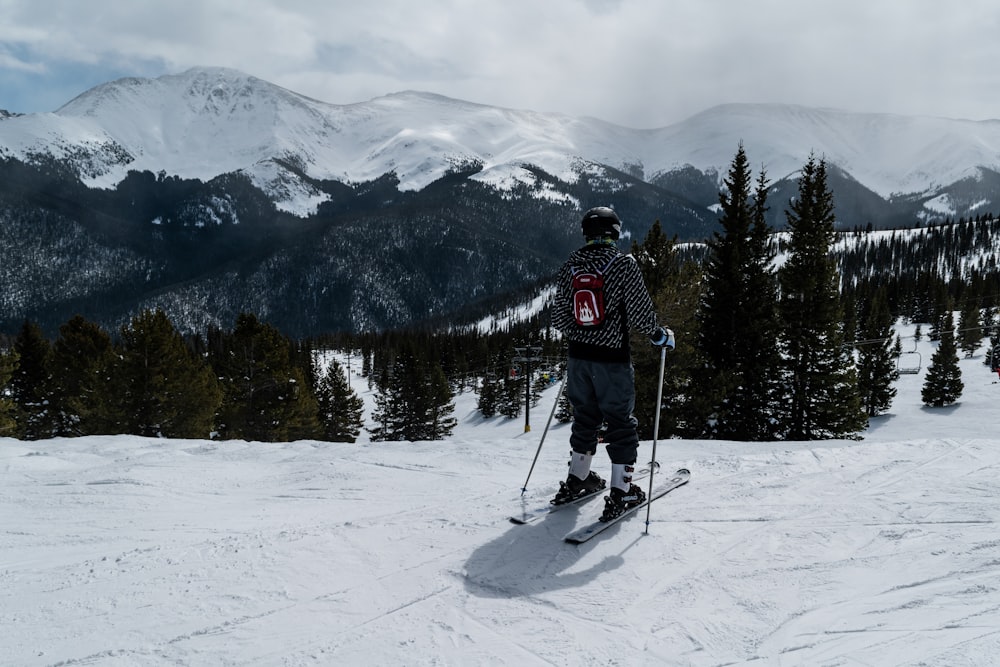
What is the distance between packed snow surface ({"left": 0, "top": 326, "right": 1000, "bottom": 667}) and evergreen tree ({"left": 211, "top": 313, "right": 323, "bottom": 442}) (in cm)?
2131

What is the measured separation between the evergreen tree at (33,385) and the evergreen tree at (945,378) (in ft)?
197

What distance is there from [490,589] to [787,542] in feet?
7.70

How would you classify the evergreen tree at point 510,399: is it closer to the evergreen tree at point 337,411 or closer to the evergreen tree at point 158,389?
the evergreen tree at point 337,411

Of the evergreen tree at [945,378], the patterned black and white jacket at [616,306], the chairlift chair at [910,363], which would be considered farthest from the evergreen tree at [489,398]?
Result: the patterned black and white jacket at [616,306]

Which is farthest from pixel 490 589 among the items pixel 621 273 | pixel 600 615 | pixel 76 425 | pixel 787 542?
pixel 76 425

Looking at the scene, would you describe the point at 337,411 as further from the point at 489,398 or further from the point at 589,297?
the point at 589,297

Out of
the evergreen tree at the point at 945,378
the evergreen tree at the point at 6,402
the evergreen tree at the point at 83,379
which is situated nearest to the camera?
the evergreen tree at the point at 6,402

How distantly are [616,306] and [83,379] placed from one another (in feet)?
100

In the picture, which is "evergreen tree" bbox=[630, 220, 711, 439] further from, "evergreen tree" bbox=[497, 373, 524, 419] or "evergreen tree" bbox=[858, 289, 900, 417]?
"evergreen tree" bbox=[497, 373, 524, 419]

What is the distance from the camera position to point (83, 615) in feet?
10.5

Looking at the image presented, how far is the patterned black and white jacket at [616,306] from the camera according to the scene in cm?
459

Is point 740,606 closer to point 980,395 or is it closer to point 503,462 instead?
point 503,462

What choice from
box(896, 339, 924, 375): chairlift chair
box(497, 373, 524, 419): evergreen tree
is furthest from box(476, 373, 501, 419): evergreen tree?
box(896, 339, 924, 375): chairlift chair

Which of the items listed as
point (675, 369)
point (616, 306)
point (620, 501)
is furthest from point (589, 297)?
point (675, 369)
